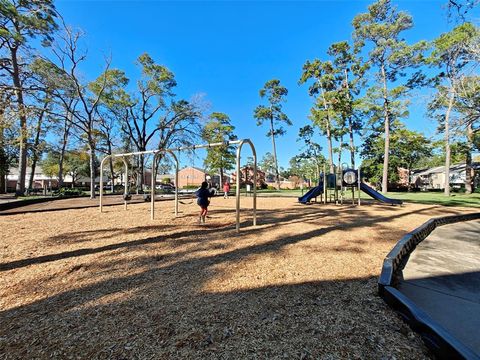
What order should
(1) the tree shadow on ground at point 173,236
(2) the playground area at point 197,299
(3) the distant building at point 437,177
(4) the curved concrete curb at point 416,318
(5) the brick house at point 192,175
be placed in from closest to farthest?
(4) the curved concrete curb at point 416,318
(2) the playground area at point 197,299
(1) the tree shadow on ground at point 173,236
(3) the distant building at point 437,177
(5) the brick house at point 192,175

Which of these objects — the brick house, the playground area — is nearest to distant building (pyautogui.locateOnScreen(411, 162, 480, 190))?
the playground area

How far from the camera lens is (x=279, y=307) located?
269 centimetres

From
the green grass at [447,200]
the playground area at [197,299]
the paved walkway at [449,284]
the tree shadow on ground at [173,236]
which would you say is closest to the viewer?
the playground area at [197,299]

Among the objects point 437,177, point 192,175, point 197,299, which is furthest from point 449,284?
point 192,175

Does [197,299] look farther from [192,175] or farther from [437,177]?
[192,175]

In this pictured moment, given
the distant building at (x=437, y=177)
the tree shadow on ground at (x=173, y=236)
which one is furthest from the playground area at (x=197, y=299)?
the distant building at (x=437, y=177)

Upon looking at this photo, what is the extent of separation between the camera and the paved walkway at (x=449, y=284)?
2.26m

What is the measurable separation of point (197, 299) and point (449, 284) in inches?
128

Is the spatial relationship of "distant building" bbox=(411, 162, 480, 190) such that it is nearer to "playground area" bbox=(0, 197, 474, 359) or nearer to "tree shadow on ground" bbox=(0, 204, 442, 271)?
"tree shadow on ground" bbox=(0, 204, 442, 271)

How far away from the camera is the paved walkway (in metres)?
2.26

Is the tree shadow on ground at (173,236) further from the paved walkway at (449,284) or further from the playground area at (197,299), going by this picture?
the paved walkway at (449,284)

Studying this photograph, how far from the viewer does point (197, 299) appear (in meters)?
2.91

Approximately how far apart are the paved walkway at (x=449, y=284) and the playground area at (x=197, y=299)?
0.40m

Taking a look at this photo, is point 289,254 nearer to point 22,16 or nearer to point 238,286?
point 238,286
